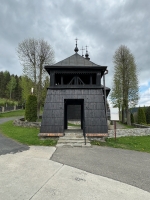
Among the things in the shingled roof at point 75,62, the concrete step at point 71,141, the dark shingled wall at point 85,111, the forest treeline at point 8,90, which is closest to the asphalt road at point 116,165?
the concrete step at point 71,141

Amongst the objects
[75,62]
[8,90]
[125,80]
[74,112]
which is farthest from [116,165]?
[8,90]

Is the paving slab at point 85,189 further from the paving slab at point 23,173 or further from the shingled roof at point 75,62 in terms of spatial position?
the shingled roof at point 75,62

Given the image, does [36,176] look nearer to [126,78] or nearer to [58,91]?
[58,91]

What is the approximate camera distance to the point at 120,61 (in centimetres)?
1975

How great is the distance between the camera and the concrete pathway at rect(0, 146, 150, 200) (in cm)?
299

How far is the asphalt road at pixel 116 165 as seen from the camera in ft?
13.0

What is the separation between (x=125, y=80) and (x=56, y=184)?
17.9 metres

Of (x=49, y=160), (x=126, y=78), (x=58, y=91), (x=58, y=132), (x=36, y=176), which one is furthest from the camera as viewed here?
(x=126, y=78)

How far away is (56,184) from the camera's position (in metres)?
3.45

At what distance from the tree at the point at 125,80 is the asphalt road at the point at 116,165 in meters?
14.3

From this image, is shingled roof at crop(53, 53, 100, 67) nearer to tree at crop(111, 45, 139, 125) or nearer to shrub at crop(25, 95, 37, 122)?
shrub at crop(25, 95, 37, 122)

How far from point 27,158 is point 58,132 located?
3335 millimetres

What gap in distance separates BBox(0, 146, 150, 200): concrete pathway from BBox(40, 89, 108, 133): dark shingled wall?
3.96 m

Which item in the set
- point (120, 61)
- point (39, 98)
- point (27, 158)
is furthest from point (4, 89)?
point (27, 158)
